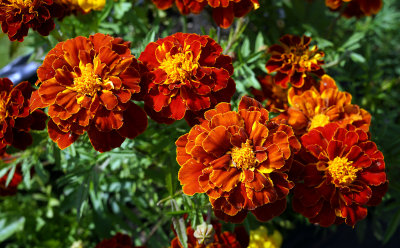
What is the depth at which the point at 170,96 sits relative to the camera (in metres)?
1.07

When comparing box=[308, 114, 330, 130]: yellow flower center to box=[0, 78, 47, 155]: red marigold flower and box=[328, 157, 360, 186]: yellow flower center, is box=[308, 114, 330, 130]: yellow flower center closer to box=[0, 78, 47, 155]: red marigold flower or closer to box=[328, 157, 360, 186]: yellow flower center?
box=[328, 157, 360, 186]: yellow flower center

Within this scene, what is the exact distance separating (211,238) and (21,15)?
3.00ft

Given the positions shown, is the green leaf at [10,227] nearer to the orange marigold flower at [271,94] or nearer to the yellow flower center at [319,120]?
the orange marigold flower at [271,94]

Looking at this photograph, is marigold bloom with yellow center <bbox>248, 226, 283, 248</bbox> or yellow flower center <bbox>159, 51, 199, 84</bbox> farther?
marigold bloom with yellow center <bbox>248, 226, 283, 248</bbox>

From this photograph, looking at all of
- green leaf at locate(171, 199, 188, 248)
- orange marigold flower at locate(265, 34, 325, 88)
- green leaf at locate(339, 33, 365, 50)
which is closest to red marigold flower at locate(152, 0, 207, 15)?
orange marigold flower at locate(265, 34, 325, 88)

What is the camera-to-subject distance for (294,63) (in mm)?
1366

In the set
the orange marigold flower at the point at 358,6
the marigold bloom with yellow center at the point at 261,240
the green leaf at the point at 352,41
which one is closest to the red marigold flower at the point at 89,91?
the marigold bloom with yellow center at the point at 261,240

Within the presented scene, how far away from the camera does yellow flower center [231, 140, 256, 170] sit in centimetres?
99

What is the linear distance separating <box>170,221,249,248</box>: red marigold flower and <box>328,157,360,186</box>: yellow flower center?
39 cm

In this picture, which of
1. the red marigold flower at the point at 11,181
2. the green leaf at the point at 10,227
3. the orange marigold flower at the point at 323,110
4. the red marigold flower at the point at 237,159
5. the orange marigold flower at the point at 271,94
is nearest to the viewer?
the red marigold flower at the point at 237,159

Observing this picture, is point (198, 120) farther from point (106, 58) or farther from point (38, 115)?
point (38, 115)

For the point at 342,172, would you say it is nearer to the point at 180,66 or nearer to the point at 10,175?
the point at 180,66

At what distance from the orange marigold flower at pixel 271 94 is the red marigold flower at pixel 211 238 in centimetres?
49

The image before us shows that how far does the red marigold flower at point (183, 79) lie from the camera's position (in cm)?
107
